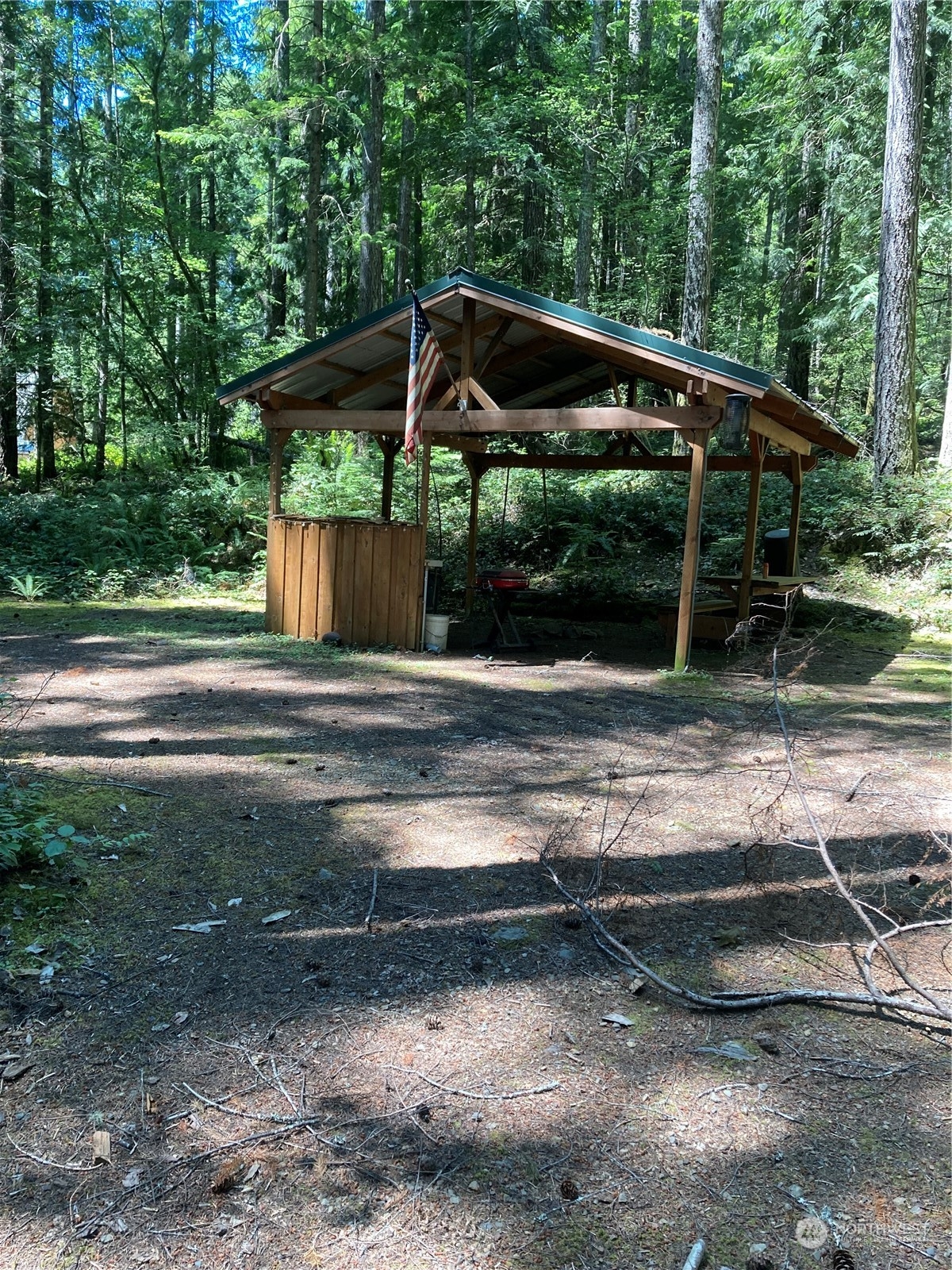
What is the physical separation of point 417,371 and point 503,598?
2948 mm

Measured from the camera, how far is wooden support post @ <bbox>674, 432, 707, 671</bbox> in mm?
9242

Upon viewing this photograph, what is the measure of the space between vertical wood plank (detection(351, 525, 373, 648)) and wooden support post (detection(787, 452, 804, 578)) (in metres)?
6.21

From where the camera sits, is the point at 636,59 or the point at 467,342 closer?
the point at 467,342

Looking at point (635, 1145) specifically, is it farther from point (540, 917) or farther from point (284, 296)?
point (284, 296)

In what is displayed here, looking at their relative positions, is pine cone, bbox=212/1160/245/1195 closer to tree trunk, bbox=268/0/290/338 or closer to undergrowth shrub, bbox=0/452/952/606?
undergrowth shrub, bbox=0/452/952/606

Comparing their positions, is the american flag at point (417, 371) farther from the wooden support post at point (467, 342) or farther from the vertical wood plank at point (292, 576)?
the vertical wood plank at point (292, 576)

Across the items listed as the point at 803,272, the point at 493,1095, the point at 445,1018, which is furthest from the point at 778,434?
the point at 803,272

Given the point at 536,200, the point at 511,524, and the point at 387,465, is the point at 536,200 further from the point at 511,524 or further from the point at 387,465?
the point at 387,465

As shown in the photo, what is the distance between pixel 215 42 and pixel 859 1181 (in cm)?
3121

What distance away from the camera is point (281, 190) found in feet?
82.5

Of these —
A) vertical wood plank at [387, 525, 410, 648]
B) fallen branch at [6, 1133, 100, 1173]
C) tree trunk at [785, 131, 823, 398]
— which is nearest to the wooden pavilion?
vertical wood plank at [387, 525, 410, 648]

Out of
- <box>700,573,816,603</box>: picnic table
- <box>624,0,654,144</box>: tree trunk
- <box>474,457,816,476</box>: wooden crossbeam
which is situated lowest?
<box>700,573,816,603</box>: picnic table

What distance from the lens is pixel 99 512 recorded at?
657 inches

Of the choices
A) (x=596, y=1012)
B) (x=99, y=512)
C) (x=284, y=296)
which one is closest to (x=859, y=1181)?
(x=596, y=1012)
